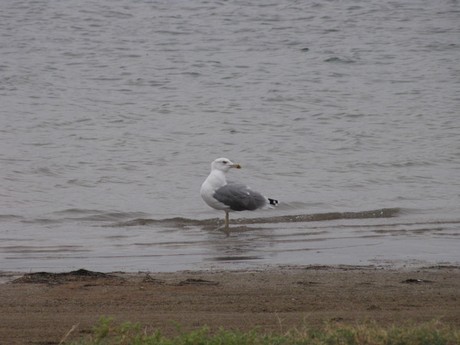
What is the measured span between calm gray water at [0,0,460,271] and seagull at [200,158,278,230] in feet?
0.89

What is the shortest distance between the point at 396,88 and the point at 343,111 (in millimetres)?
3052

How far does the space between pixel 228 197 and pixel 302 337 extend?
7.47 metres

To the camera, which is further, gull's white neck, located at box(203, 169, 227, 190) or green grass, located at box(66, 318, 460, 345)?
gull's white neck, located at box(203, 169, 227, 190)

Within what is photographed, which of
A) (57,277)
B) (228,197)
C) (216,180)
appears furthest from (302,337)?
(216,180)

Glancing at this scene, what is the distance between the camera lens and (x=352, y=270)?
28.2 feet

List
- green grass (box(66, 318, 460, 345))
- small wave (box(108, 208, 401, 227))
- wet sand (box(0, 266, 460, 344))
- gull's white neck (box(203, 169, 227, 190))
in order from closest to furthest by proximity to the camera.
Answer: green grass (box(66, 318, 460, 345))
wet sand (box(0, 266, 460, 344))
gull's white neck (box(203, 169, 227, 190))
small wave (box(108, 208, 401, 227))

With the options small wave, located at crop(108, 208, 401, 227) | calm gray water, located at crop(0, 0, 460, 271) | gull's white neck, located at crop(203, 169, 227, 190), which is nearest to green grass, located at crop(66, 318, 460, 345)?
calm gray water, located at crop(0, 0, 460, 271)

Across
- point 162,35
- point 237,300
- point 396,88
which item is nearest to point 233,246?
point 237,300

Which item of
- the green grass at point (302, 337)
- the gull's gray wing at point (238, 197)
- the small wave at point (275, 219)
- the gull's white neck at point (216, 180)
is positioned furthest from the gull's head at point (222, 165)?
the green grass at point (302, 337)

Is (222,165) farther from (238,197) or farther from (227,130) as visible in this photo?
(227,130)

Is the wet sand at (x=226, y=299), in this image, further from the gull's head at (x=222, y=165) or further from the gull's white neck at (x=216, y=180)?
the gull's head at (x=222, y=165)

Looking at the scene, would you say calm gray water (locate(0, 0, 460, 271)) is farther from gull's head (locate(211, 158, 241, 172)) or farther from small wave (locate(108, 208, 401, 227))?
gull's head (locate(211, 158, 241, 172))

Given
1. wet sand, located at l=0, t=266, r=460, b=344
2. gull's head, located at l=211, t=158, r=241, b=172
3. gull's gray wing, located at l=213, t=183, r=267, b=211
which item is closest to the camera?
wet sand, located at l=0, t=266, r=460, b=344

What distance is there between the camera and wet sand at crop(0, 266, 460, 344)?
20.2 ft
